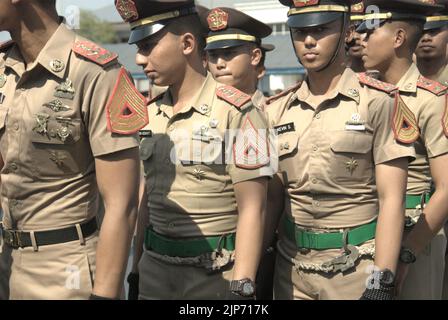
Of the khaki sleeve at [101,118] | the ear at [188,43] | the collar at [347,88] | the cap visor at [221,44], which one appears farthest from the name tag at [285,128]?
the cap visor at [221,44]

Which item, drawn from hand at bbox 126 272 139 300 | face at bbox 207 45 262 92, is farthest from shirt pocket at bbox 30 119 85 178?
face at bbox 207 45 262 92

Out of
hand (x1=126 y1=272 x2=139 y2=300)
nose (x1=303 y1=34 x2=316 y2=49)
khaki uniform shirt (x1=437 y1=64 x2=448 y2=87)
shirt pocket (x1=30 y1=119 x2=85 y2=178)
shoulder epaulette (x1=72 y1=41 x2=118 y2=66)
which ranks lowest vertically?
hand (x1=126 y1=272 x2=139 y2=300)

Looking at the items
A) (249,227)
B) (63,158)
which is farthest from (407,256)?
(63,158)

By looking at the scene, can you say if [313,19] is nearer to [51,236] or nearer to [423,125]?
[423,125]

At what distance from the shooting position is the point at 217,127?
3.57 meters

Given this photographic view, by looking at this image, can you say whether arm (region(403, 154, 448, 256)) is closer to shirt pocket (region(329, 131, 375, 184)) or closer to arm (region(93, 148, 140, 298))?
shirt pocket (region(329, 131, 375, 184))

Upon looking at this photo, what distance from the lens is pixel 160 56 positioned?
3631mm

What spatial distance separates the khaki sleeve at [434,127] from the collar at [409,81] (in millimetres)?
176

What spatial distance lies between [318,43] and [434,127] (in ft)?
3.18

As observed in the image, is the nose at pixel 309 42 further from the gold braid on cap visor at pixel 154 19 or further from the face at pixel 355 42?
the face at pixel 355 42

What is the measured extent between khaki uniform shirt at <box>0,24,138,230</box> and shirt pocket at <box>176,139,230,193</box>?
0.75 m

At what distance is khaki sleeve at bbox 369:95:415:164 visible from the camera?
3.65 m

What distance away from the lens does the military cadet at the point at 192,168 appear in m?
3.51

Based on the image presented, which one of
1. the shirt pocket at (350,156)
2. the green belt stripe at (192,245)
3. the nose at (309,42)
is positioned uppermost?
the nose at (309,42)
